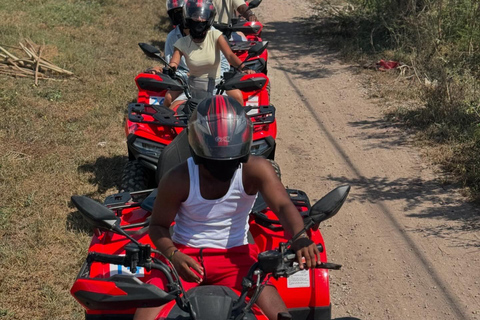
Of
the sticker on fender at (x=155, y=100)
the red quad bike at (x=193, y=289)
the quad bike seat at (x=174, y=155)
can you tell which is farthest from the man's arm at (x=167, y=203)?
the sticker on fender at (x=155, y=100)

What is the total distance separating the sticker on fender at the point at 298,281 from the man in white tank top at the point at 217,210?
40 centimetres

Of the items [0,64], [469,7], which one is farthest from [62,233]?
[469,7]

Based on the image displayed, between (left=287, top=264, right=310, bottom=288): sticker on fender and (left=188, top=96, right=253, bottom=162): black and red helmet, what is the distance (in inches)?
39.8

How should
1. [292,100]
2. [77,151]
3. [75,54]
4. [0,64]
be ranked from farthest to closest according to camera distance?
[75,54]
[0,64]
[292,100]
[77,151]

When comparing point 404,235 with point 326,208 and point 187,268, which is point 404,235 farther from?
point 187,268

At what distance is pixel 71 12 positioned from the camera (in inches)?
616

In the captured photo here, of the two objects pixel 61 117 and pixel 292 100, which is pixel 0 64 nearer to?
pixel 61 117

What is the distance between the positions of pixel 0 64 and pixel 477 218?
26.9 feet

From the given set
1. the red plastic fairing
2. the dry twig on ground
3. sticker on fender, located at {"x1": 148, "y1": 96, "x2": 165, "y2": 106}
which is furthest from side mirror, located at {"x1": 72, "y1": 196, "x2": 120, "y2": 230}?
the dry twig on ground

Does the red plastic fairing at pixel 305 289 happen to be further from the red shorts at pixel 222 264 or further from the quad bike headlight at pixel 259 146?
the quad bike headlight at pixel 259 146

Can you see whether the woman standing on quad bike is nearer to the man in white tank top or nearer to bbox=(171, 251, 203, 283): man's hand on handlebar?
the man in white tank top

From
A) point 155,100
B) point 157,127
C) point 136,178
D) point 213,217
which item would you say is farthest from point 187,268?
point 155,100

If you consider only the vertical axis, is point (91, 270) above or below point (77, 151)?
above

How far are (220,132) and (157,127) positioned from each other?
3159 millimetres
